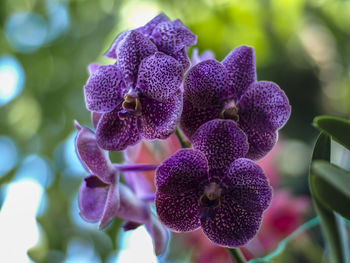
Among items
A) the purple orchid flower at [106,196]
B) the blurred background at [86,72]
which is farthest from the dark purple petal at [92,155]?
the blurred background at [86,72]

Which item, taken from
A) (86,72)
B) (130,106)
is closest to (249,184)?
(130,106)

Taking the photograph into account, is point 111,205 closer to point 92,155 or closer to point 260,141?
point 92,155

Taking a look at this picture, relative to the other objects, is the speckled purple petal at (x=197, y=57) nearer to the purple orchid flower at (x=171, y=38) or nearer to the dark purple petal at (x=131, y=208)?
the purple orchid flower at (x=171, y=38)

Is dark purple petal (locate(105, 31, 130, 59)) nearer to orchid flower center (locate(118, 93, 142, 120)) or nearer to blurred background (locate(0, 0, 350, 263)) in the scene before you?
orchid flower center (locate(118, 93, 142, 120))

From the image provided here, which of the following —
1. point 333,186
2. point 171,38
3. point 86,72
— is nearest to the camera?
point 333,186

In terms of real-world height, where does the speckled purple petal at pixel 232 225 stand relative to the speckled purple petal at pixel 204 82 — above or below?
below

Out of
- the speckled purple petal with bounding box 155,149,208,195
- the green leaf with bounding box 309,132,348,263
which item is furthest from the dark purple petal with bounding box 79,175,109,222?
the green leaf with bounding box 309,132,348,263

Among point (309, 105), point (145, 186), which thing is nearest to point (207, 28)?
point (309, 105)
